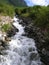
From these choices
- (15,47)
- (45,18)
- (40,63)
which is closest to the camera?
(40,63)

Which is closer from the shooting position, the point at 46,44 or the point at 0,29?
the point at 46,44

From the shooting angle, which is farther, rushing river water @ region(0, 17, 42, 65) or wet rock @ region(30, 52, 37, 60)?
wet rock @ region(30, 52, 37, 60)

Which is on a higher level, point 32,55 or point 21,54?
point 32,55

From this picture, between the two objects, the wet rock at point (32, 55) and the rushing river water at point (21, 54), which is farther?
the wet rock at point (32, 55)

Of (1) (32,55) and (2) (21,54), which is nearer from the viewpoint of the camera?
(1) (32,55)

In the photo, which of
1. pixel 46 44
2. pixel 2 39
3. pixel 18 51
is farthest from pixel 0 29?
pixel 46 44

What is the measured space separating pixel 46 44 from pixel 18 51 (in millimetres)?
3557

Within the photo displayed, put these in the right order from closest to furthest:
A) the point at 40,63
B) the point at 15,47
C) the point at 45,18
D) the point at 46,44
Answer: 1. the point at 40,63
2. the point at 46,44
3. the point at 15,47
4. the point at 45,18

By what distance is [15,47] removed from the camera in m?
26.8

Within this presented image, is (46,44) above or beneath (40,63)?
above

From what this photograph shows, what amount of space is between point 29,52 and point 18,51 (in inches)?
59.1

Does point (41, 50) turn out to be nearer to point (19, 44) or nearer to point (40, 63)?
point (40, 63)

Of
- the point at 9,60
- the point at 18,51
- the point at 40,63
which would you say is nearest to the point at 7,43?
the point at 18,51

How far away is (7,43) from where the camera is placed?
27.9 metres
